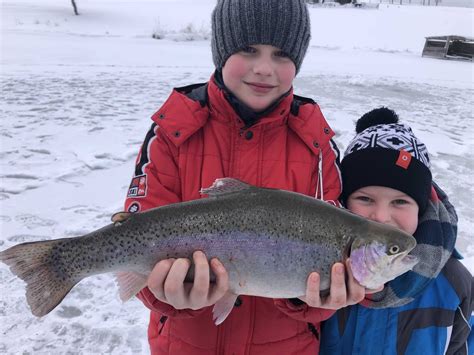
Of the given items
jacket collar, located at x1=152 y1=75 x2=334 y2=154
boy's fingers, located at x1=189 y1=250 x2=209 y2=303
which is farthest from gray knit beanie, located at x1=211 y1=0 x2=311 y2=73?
boy's fingers, located at x1=189 y1=250 x2=209 y2=303

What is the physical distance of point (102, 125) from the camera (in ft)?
24.1

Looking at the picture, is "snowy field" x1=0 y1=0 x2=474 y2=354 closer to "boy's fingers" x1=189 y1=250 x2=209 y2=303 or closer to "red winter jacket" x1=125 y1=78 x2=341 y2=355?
"red winter jacket" x1=125 y1=78 x2=341 y2=355

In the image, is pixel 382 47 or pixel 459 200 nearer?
pixel 459 200

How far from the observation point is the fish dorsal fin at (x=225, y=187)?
183 cm

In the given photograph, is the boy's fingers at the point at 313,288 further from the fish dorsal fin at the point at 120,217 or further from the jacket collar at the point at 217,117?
the fish dorsal fin at the point at 120,217

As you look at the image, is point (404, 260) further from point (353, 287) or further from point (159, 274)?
point (159, 274)

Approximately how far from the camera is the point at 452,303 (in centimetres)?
226

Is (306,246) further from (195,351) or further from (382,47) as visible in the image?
(382,47)

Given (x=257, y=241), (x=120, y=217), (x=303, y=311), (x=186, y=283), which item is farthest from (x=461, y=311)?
(x=120, y=217)

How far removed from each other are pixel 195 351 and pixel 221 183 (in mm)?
849

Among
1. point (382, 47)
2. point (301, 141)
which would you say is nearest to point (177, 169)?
point (301, 141)

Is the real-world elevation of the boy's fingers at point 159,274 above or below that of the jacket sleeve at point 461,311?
→ above

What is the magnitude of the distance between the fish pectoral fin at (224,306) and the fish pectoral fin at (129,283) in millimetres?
342

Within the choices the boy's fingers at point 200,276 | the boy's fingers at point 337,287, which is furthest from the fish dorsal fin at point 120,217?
the boy's fingers at point 337,287
